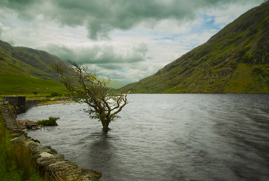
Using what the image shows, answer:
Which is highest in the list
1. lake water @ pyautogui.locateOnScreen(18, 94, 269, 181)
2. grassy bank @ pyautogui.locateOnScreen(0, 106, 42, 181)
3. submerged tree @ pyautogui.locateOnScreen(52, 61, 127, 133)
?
submerged tree @ pyautogui.locateOnScreen(52, 61, 127, 133)

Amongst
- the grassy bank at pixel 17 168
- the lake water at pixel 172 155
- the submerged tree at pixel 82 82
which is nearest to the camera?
the grassy bank at pixel 17 168

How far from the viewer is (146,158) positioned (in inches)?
765

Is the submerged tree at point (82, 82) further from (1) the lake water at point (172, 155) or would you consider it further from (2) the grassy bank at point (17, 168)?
(2) the grassy bank at point (17, 168)

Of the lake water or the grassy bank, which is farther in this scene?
the lake water

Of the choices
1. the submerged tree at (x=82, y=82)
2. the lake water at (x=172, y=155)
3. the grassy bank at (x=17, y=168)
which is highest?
the submerged tree at (x=82, y=82)

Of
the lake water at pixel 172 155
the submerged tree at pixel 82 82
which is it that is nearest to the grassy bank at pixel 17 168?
the lake water at pixel 172 155

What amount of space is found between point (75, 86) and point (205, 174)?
79.2 feet

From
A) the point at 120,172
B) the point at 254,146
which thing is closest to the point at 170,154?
the point at 120,172

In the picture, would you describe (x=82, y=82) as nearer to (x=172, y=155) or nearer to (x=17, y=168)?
(x=172, y=155)

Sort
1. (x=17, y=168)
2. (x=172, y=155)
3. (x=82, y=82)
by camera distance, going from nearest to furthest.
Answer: (x=17, y=168) < (x=172, y=155) < (x=82, y=82)

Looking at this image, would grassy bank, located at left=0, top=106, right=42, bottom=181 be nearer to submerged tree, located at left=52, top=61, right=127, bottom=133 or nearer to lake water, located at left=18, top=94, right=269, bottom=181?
lake water, located at left=18, top=94, right=269, bottom=181

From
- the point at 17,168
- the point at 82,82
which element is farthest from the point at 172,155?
the point at 82,82

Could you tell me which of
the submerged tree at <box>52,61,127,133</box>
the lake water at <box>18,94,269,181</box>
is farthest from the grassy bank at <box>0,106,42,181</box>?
the submerged tree at <box>52,61,127,133</box>

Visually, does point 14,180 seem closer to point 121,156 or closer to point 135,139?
point 121,156
